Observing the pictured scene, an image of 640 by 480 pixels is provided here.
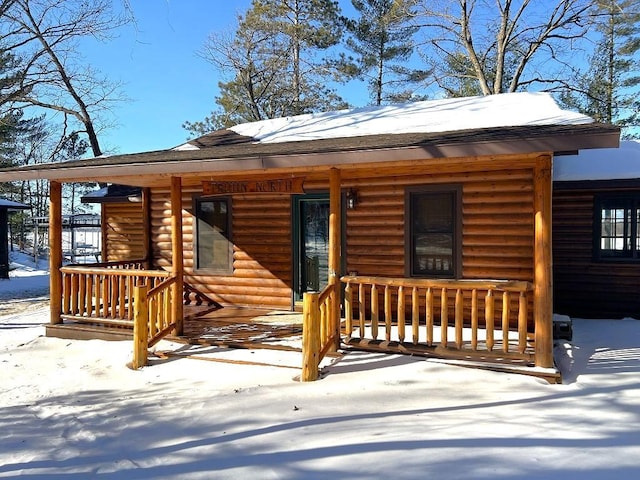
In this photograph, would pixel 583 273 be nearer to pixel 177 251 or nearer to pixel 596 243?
pixel 596 243

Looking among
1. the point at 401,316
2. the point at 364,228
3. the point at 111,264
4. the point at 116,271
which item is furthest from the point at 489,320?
the point at 111,264

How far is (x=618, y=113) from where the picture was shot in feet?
68.6

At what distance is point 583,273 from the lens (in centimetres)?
851

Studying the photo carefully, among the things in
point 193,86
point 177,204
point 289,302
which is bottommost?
point 289,302

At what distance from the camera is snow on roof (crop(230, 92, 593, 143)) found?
7.38 metres

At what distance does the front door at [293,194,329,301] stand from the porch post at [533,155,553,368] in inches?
153

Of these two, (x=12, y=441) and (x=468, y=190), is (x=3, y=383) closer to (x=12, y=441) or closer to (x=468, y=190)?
(x=12, y=441)

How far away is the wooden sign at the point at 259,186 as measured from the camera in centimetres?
605

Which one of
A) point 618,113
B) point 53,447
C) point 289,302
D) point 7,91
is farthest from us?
point 618,113

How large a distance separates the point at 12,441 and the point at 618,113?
2433cm

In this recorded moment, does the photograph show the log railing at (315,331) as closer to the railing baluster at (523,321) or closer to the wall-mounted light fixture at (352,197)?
the railing baluster at (523,321)

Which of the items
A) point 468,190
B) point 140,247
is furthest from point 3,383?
point 140,247

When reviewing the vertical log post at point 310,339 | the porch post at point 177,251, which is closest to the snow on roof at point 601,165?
the vertical log post at point 310,339

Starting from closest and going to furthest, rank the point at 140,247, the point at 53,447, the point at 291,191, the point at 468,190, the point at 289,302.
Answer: the point at 53,447, the point at 291,191, the point at 468,190, the point at 289,302, the point at 140,247
